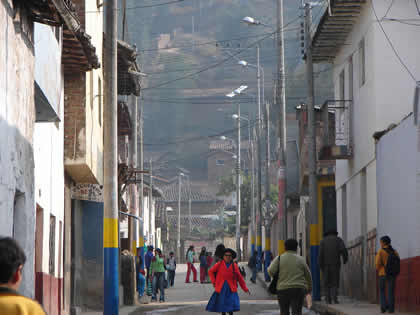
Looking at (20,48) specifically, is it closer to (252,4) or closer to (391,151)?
(391,151)

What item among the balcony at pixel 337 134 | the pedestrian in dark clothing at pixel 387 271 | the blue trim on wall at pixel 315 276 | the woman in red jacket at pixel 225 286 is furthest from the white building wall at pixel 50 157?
the balcony at pixel 337 134

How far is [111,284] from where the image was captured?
1770cm

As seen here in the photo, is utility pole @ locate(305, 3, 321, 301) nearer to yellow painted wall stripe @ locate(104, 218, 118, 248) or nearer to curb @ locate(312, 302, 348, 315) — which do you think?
curb @ locate(312, 302, 348, 315)

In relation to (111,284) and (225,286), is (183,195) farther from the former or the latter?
(225,286)

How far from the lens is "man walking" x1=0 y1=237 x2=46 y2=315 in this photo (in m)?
5.40

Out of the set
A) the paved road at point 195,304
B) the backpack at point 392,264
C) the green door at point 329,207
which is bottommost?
the paved road at point 195,304

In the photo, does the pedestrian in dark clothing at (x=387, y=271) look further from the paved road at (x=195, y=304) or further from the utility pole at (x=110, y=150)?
the utility pole at (x=110, y=150)

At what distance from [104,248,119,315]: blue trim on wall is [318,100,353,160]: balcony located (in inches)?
393

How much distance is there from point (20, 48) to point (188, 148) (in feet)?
467

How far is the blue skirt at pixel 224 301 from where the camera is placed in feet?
54.2

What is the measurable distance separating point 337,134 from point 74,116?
28.1 feet

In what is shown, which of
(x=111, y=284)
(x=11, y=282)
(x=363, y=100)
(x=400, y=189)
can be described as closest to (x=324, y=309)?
(x=400, y=189)

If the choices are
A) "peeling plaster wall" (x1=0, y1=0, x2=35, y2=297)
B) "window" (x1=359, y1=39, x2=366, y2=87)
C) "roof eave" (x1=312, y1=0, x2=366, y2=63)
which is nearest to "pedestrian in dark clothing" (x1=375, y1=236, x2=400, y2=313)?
"peeling plaster wall" (x1=0, y1=0, x2=35, y2=297)

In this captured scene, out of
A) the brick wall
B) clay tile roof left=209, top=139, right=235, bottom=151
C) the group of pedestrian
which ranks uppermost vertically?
clay tile roof left=209, top=139, right=235, bottom=151
